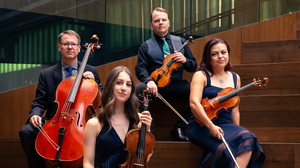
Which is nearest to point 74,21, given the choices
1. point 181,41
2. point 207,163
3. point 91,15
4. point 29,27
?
point 91,15

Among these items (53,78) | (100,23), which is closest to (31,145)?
(53,78)

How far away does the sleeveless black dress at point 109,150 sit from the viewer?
4.38 ft

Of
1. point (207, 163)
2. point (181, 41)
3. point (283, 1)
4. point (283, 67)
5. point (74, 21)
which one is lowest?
point (207, 163)

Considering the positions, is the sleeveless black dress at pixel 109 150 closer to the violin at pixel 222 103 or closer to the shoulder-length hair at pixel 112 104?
the shoulder-length hair at pixel 112 104

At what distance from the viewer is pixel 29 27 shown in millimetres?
2834

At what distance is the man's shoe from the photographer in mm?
2034

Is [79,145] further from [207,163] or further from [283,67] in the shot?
[283,67]

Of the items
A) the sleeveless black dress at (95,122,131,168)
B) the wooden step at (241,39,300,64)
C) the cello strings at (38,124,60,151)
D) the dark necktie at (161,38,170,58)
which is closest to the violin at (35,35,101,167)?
the cello strings at (38,124,60,151)

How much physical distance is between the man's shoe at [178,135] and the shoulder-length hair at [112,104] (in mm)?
692

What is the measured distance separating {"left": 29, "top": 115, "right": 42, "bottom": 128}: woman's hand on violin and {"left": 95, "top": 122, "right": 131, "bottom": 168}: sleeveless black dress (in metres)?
0.64

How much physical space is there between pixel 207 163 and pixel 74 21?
1909 millimetres

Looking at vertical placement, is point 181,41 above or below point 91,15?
below

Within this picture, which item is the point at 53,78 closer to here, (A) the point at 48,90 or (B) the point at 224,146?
(A) the point at 48,90

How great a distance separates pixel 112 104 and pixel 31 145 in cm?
75
